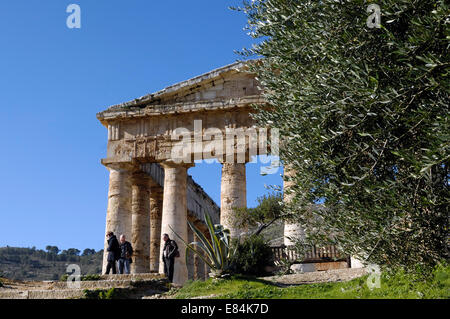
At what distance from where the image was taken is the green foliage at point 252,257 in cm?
1568

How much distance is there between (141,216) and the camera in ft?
76.0

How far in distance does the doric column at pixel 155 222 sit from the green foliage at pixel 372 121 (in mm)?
15391

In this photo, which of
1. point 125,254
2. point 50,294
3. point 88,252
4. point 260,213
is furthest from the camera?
point 88,252

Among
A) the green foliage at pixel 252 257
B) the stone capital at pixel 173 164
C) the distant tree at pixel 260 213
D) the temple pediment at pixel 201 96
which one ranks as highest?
the temple pediment at pixel 201 96

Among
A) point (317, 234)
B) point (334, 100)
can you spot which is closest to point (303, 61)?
point (334, 100)

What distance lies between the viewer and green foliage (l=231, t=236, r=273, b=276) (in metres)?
15.7

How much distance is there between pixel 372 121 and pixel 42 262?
65.4 meters

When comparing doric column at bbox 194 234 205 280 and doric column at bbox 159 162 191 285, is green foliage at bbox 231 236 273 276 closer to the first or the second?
doric column at bbox 159 162 191 285

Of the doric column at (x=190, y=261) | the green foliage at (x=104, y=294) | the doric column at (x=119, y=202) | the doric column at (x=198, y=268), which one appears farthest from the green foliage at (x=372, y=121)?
the doric column at (x=190, y=261)

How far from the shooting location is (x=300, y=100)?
32.8 feet

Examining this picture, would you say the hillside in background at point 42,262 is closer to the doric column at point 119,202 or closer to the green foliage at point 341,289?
the doric column at point 119,202

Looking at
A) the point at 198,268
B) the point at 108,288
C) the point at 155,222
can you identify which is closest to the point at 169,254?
the point at 108,288

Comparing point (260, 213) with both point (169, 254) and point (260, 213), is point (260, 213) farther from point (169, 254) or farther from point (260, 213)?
point (169, 254)

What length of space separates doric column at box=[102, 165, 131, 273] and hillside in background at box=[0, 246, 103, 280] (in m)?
38.1
